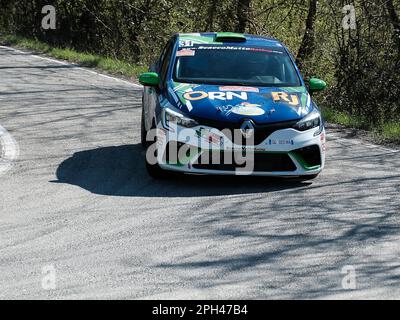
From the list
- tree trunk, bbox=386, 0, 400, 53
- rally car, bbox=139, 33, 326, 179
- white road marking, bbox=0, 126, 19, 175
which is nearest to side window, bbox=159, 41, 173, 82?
rally car, bbox=139, 33, 326, 179

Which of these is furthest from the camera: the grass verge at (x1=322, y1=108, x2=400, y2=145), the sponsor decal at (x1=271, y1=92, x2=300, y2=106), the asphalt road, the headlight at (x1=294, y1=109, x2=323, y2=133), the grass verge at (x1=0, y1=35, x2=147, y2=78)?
the grass verge at (x1=0, y1=35, x2=147, y2=78)

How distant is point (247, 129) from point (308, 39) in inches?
495

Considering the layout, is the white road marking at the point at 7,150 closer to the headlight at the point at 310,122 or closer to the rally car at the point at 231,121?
the rally car at the point at 231,121

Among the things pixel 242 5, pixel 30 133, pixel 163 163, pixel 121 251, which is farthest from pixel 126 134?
pixel 242 5

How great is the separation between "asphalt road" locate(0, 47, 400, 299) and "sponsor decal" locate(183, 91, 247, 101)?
2.98ft

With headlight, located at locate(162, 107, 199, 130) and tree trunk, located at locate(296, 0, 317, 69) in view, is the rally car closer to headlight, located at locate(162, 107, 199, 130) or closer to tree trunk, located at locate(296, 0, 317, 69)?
headlight, located at locate(162, 107, 199, 130)

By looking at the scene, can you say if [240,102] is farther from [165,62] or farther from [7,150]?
[7,150]

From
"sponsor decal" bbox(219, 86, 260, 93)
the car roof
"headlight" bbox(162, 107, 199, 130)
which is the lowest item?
"headlight" bbox(162, 107, 199, 130)

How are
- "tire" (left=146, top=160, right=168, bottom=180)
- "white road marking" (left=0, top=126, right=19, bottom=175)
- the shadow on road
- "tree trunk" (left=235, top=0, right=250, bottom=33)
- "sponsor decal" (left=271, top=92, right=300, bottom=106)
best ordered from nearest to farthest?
the shadow on road
"tire" (left=146, top=160, right=168, bottom=180)
"sponsor decal" (left=271, top=92, right=300, bottom=106)
"white road marking" (left=0, top=126, right=19, bottom=175)
"tree trunk" (left=235, top=0, right=250, bottom=33)

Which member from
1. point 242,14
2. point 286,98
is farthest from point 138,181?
point 242,14

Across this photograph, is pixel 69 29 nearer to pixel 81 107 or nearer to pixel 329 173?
pixel 81 107

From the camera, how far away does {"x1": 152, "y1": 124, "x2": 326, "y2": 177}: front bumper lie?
9.63m

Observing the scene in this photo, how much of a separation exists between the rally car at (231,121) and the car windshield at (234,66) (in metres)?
0.01
